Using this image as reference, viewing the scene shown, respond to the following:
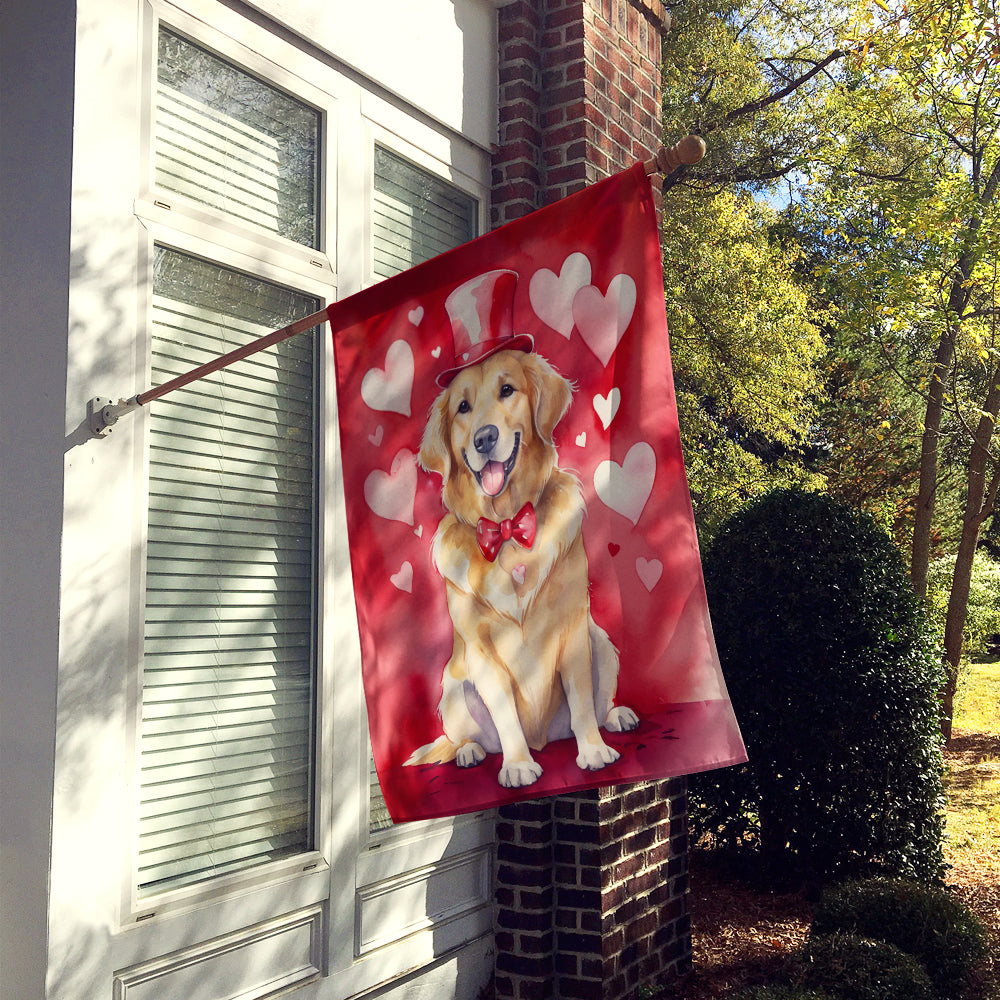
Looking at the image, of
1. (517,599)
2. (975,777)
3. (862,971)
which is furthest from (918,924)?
(975,777)

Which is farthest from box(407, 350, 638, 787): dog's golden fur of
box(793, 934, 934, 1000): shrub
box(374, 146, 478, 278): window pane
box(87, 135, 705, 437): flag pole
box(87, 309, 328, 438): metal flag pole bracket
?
box(793, 934, 934, 1000): shrub

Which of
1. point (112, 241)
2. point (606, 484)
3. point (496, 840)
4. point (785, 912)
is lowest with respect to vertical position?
point (785, 912)

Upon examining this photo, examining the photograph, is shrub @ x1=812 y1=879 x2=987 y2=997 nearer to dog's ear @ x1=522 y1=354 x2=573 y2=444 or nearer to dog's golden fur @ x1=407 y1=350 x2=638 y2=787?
dog's golden fur @ x1=407 y1=350 x2=638 y2=787

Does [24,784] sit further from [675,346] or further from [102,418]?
[675,346]

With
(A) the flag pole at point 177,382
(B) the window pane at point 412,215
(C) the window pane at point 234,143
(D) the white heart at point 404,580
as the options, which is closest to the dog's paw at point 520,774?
(D) the white heart at point 404,580

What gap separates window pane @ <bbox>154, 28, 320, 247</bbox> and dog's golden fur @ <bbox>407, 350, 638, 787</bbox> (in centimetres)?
145

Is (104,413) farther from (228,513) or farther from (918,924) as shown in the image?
(918,924)

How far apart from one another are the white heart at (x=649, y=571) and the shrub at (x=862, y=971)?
2.58 metres

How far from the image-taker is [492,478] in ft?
8.55

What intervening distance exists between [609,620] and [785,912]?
412cm

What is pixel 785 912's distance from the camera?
5805 millimetres

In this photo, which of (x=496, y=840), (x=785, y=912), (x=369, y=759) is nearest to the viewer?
(x=369, y=759)

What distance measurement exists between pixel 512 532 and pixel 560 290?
2.12 feet

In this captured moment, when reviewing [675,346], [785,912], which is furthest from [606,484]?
[675,346]
